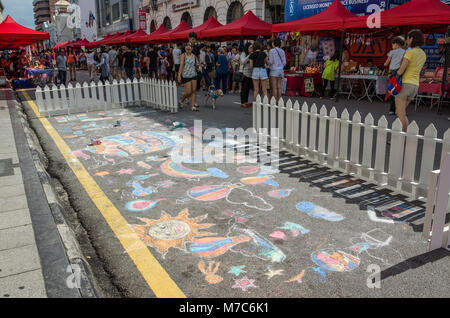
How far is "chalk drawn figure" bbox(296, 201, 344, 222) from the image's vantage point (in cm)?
392

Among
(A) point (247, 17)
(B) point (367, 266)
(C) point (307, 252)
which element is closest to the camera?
(B) point (367, 266)

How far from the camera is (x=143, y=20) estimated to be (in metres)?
39.7

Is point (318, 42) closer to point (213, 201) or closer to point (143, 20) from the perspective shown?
point (213, 201)

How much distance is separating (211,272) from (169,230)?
2.90 ft

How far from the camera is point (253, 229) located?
12.1ft

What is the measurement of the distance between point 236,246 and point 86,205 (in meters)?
2.09

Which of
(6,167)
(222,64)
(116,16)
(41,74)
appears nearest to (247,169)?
(6,167)

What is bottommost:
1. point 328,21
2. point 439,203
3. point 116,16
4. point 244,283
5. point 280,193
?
point 244,283

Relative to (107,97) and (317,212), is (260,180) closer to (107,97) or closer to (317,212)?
(317,212)

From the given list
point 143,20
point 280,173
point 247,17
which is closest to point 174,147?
point 280,173

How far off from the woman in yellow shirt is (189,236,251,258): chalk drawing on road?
4281mm

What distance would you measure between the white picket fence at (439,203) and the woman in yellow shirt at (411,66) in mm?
3354

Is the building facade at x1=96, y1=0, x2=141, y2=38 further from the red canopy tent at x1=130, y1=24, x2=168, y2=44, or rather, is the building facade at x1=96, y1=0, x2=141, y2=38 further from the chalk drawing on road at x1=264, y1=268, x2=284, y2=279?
the chalk drawing on road at x1=264, y1=268, x2=284, y2=279
